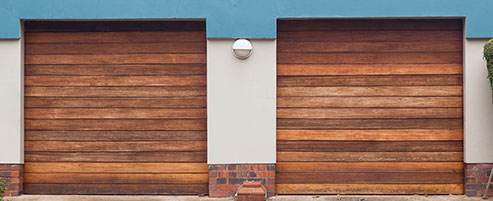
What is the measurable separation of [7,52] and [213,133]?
2814 millimetres

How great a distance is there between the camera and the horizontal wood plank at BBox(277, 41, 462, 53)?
6305 mm

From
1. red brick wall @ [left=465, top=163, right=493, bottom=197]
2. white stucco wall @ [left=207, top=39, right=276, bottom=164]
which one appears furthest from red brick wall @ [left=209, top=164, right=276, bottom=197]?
red brick wall @ [left=465, top=163, right=493, bottom=197]

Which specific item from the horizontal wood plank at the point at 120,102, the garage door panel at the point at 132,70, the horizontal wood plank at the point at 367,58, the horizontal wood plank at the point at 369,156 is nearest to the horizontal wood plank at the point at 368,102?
the horizontal wood plank at the point at 367,58

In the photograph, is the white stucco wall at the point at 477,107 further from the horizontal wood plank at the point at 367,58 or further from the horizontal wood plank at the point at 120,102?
the horizontal wood plank at the point at 120,102

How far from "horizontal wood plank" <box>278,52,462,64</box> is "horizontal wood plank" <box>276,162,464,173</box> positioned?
131 centimetres

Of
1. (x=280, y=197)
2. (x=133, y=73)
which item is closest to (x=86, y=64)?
(x=133, y=73)

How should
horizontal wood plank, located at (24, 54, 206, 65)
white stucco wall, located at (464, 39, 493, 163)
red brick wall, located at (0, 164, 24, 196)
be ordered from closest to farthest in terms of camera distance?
white stucco wall, located at (464, 39, 493, 163) < red brick wall, located at (0, 164, 24, 196) < horizontal wood plank, located at (24, 54, 206, 65)

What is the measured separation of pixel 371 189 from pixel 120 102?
346 cm

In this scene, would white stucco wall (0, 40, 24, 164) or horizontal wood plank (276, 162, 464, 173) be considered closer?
white stucco wall (0, 40, 24, 164)

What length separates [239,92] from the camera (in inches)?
241

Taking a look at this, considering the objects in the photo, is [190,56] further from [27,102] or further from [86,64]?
[27,102]

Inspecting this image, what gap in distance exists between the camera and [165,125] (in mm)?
6375

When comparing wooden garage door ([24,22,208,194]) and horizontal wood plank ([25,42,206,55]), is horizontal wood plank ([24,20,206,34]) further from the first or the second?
horizontal wood plank ([25,42,206,55])

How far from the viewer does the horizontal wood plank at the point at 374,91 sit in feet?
20.6
